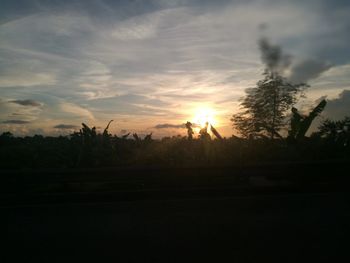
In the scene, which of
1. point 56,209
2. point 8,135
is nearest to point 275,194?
point 56,209

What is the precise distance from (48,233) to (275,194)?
4869 mm

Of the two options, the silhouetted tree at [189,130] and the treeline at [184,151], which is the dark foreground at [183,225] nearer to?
the treeline at [184,151]

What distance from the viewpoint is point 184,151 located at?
56.4ft

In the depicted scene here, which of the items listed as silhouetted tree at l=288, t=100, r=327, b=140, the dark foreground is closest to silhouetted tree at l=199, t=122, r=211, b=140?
silhouetted tree at l=288, t=100, r=327, b=140

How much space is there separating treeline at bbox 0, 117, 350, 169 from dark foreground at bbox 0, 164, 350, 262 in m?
5.84

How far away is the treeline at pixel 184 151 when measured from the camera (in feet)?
49.2

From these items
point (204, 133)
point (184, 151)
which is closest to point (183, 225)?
point (184, 151)

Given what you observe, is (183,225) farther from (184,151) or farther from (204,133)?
(204,133)

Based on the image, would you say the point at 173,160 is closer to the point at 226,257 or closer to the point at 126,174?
the point at 126,174

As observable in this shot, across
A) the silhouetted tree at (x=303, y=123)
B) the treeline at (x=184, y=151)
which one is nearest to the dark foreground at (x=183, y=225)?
the treeline at (x=184, y=151)

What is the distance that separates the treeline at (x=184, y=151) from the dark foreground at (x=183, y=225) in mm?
5843

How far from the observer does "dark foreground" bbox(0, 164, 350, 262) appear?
202 inches

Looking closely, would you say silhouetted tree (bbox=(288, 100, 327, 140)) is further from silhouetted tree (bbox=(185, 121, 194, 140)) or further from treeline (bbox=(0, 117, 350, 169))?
silhouetted tree (bbox=(185, 121, 194, 140))

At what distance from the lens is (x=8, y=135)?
2714 centimetres
